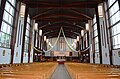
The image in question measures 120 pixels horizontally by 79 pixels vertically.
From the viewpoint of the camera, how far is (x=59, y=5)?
14930 millimetres

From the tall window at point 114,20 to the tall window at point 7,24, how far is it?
9110 millimetres

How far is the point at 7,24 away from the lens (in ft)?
37.7

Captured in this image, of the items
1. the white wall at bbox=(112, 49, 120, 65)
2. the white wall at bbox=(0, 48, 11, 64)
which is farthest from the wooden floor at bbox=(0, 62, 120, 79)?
the white wall at bbox=(112, 49, 120, 65)

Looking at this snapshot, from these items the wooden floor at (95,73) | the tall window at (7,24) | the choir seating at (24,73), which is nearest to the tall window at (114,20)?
the wooden floor at (95,73)

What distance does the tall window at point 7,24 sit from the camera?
10.7 m

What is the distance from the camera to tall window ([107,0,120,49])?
37.3 feet

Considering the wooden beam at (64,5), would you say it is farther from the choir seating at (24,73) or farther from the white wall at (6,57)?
the choir seating at (24,73)

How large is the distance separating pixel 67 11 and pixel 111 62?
31.7 ft

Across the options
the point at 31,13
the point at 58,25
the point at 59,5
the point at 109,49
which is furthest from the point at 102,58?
the point at 58,25

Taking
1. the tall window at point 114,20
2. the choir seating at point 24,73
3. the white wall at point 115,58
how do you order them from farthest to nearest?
the tall window at point 114,20
the white wall at point 115,58
the choir seating at point 24,73

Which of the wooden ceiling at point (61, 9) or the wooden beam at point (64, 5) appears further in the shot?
the wooden ceiling at point (61, 9)

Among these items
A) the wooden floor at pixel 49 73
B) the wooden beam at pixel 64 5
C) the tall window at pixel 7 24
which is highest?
the wooden beam at pixel 64 5

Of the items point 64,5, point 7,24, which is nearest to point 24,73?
point 7,24

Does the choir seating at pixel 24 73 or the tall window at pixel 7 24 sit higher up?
the tall window at pixel 7 24
